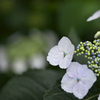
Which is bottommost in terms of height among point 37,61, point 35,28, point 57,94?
point 37,61

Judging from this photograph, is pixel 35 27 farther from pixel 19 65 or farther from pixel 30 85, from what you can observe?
pixel 30 85

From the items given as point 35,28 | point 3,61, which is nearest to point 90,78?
point 3,61

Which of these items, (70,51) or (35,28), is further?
(35,28)

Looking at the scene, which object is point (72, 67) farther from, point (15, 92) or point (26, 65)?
point (26, 65)

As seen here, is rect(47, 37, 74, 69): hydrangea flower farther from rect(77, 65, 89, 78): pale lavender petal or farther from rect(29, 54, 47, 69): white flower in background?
rect(29, 54, 47, 69): white flower in background

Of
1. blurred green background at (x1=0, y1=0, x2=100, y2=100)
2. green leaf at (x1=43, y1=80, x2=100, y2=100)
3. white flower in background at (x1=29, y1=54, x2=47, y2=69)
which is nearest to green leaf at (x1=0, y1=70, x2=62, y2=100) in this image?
green leaf at (x1=43, y1=80, x2=100, y2=100)

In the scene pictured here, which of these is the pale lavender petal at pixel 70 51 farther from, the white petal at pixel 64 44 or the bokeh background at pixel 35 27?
the bokeh background at pixel 35 27
